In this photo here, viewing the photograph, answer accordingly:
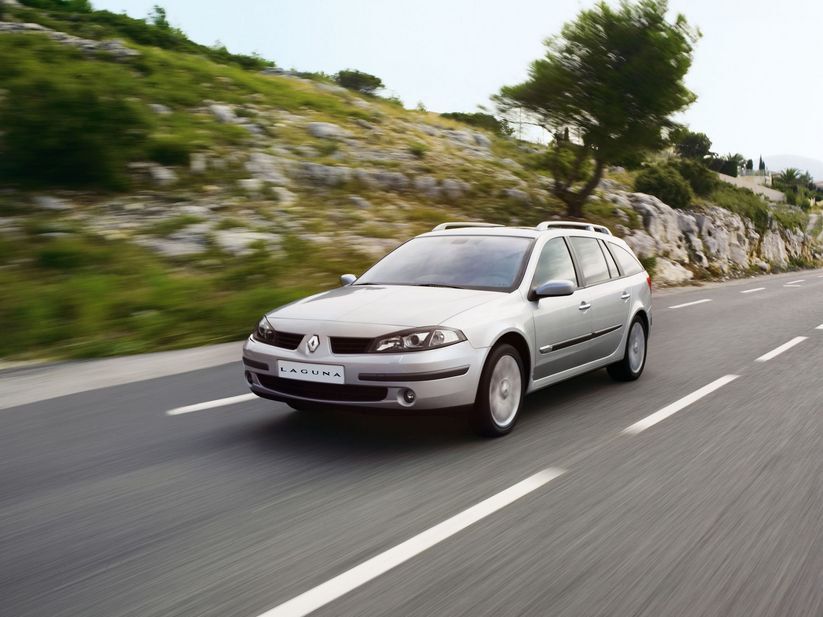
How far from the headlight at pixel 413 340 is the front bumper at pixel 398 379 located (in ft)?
0.13

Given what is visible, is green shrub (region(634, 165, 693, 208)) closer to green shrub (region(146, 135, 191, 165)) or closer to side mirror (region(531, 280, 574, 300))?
green shrub (region(146, 135, 191, 165))

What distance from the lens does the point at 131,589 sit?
3232 mm

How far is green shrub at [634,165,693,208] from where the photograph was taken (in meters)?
34.9

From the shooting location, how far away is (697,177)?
40469 mm

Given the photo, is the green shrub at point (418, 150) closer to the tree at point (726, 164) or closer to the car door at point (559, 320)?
the car door at point (559, 320)

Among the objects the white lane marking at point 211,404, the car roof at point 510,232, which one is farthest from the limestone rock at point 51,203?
the car roof at point 510,232

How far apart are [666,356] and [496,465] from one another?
520 centimetres

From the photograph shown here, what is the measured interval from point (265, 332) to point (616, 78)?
69.4 feet

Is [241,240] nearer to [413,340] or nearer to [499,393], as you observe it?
[499,393]

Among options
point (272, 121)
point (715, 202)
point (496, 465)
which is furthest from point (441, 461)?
point (715, 202)

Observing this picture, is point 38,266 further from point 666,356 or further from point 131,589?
point 131,589

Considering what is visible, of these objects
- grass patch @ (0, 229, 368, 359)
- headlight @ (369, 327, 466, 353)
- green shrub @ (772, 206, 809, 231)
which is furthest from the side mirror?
green shrub @ (772, 206, 809, 231)

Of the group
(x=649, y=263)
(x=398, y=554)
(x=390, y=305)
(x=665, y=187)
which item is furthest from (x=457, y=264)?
(x=665, y=187)

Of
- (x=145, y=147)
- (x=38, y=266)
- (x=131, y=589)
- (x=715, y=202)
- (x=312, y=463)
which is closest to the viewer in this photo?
(x=131, y=589)
